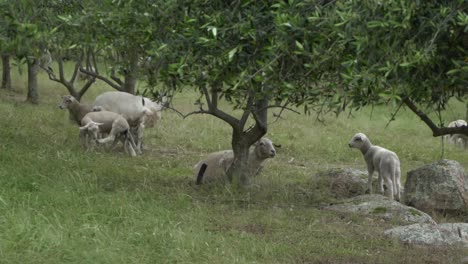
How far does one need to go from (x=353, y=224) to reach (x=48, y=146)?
19.2 ft

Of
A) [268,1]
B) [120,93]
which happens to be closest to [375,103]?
[268,1]

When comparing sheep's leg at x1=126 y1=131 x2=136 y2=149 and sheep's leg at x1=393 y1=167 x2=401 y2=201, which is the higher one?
sheep's leg at x1=126 y1=131 x2=136 y2=149

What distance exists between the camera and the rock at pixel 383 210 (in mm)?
11492

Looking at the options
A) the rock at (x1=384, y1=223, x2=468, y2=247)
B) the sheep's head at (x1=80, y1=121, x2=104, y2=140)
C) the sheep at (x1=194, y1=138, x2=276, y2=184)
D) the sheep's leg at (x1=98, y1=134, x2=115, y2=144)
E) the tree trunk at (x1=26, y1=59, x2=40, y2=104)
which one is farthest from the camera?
the tree trunk at (x1=26, y1=59, x2=40, y2=104)

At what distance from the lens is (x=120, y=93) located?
60.6ft

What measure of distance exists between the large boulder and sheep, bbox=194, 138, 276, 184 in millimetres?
2459

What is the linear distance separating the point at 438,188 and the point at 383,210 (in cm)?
186

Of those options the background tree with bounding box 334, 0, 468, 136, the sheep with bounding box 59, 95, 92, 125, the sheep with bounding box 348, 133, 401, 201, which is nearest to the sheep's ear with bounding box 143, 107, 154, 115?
the sheep with bounding box 59, 95, 92, 125

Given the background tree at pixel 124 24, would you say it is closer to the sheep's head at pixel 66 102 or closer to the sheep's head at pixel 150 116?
the sheep's head at pixel 150 116

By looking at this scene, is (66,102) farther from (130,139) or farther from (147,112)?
(130,139)

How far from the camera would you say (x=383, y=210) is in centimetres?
1177

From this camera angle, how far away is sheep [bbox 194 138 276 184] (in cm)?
1358

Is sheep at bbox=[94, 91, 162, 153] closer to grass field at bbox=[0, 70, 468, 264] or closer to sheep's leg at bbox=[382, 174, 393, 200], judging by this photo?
grass field at bbox=[0, 70, 468, 264]

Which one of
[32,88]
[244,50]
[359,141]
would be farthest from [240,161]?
[32,88]
